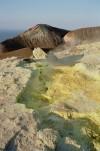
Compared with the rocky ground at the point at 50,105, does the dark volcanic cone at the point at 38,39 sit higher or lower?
lower

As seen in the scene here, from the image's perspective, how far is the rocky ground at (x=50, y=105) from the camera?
375cm

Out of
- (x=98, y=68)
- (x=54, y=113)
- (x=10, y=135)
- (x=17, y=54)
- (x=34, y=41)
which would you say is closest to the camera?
(x=10, y=135)

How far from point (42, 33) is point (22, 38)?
2.93 feet

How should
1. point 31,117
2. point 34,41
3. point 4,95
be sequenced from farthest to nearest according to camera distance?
point 34,41, point 4,95, point 31,117

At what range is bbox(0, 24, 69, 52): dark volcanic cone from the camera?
11.8 metres

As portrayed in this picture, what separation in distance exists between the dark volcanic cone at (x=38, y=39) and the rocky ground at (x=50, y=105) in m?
5.72

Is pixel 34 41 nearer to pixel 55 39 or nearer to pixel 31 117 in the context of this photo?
pixel 55 39

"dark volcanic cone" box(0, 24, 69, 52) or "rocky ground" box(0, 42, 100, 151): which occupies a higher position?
"rocky ground" box(0, 42, 100, 151)

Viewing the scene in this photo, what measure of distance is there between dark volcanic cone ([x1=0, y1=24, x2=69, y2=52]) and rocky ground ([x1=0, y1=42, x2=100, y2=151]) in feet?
18.8

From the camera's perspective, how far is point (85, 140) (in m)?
3.96

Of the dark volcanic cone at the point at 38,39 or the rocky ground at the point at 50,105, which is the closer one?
the rocky ground at the point at 50,105

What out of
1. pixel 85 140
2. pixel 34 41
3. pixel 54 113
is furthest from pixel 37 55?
pixel 34 41

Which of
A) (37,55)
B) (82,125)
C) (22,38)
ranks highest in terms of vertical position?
(82,125)

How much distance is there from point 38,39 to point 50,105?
7412mm
